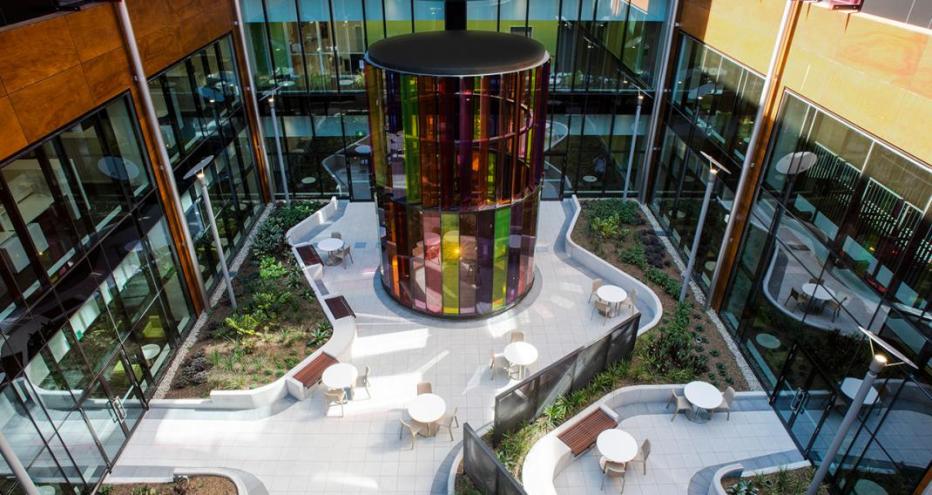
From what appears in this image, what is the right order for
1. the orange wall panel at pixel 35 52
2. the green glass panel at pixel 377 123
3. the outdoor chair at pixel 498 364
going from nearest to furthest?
the orange wall panel at pixel 35 52 < the green glass panel at pixel 377 123 < the outdoor chair at pixel 498 364

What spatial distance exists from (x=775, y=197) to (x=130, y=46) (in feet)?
52.8

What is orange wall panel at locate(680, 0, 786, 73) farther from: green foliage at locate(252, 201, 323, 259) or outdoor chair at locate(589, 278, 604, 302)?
green foliage at locate(252, 201, 323, 259)

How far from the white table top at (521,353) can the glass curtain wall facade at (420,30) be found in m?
10.3

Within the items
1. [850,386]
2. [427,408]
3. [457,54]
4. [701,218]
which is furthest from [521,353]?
[457,54]

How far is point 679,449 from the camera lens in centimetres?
1292

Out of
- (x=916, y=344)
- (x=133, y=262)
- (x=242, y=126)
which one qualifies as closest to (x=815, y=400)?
(x=916, y=344)

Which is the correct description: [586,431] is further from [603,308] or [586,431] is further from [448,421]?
[603,308]

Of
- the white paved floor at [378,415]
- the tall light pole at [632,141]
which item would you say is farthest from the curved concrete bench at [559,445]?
the tall light pole at [632,141]

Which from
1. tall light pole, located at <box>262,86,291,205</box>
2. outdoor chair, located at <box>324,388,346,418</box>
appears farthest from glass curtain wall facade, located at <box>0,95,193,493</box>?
tall light pole, located at <box>262,86,291,205</box>

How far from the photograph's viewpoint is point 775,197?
1447cm

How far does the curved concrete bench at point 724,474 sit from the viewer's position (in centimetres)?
1148

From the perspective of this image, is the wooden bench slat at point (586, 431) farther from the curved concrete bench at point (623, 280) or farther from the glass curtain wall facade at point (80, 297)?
the glass curtain wall facade at point (80, 297)

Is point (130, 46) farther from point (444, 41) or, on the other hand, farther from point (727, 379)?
point (727, 379)

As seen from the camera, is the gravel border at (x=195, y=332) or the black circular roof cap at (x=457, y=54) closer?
the black circular roof cap at (x=457, y=54)
